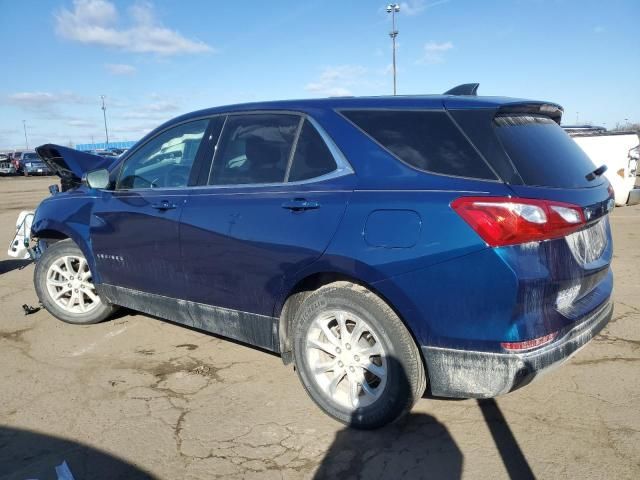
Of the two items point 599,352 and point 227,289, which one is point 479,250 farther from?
point 599,352

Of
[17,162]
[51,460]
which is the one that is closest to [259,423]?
[51,460]

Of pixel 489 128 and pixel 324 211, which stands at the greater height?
pixel 489 128

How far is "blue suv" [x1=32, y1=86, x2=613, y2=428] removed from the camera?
244cm

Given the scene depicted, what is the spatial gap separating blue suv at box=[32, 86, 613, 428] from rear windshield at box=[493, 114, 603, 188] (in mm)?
13

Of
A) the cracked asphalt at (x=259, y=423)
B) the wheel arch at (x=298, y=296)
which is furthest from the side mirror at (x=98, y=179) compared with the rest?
the wheel arch at (x=298, y=296)

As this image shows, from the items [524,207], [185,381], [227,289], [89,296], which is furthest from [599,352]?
[89,296]

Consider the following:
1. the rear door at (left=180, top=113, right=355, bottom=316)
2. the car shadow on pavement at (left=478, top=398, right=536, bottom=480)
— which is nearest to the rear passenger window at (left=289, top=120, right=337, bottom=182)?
the rear door at (left=180, top=113, right=355, bottom=316)

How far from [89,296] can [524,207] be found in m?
3.84

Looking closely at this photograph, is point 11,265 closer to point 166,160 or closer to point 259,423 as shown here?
point 166,160

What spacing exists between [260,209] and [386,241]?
88 cm

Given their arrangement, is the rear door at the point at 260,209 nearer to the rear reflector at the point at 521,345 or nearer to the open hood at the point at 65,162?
the rear reflector at the point at 521,345

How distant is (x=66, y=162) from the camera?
17.9ft

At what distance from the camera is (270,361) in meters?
3.89

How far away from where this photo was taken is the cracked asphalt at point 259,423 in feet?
8.52
